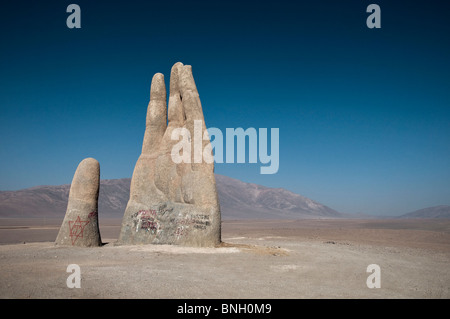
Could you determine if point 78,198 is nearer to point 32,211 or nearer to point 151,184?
point 151,184

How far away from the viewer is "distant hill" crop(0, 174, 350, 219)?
301 feet

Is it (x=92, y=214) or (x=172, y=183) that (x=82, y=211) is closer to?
(x=92, y=214)

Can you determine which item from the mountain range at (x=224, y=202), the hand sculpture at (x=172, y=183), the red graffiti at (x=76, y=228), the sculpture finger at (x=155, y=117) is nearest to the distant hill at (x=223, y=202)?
the mountain range at (x=224, y=202)

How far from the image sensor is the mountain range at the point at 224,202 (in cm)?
9181

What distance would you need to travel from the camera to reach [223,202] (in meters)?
130

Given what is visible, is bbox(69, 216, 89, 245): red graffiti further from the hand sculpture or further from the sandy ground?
the hand sculpture

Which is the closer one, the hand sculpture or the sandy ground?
the sandy ground

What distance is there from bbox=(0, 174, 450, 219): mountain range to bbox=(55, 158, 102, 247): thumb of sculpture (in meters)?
79.1

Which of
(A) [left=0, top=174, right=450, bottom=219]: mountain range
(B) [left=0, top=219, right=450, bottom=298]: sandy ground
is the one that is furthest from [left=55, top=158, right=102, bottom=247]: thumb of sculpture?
(A) [left=0, top=174, right=450, bottom=219]: mountain range

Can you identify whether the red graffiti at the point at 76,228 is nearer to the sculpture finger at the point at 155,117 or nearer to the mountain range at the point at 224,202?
the sculpture finger at the point at 155,117

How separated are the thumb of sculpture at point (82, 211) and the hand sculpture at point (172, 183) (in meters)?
1.55

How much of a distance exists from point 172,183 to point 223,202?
114560 mm
